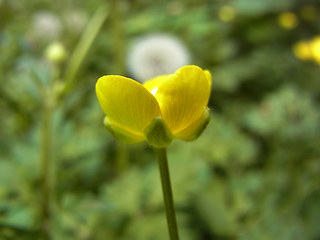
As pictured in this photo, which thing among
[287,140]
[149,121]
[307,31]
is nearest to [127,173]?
[287,140]

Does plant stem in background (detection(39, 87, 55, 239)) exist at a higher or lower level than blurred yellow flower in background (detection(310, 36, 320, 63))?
lower

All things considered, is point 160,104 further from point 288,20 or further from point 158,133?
point 288,20

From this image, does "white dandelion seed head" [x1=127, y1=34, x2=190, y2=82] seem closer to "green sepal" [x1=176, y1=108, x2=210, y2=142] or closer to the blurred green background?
the blurred green background

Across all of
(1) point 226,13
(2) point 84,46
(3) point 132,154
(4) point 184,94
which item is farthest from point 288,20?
(4) point 184,94

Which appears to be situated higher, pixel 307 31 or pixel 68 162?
pixel 307 31

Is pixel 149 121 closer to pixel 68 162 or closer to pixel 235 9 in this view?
pixel 68 162

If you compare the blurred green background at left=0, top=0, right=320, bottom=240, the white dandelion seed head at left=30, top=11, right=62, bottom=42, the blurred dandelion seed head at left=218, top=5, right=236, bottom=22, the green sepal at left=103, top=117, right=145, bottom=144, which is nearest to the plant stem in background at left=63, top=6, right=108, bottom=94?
the blurred green background at left=0, top=0, right=320, bottom=240

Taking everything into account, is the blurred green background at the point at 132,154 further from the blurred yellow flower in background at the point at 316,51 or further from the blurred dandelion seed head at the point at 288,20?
the blurred dandelion seed head at the point at 288,20
